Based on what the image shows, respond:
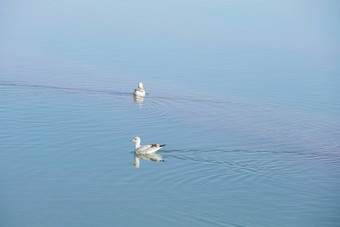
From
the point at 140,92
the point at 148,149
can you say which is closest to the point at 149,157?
the point at 148,149

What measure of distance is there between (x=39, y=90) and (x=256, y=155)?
42.9 feet

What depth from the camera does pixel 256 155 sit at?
987 inches

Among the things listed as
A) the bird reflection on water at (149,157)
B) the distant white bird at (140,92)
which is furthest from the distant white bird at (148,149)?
the distant white bird at (140,92)

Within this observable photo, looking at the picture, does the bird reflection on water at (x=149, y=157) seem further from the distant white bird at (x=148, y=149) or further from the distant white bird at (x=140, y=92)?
the distant white bird at (x=140, y=92)

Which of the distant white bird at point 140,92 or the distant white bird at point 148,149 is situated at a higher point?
the distant white bird at point 140,92

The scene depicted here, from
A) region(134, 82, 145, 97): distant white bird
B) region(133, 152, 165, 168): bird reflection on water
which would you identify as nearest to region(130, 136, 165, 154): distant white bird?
region(133, 152, 165, 168): bird reflection on water

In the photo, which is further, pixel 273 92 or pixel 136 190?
pixel 273 92

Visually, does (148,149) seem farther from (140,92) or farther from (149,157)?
(140,92)

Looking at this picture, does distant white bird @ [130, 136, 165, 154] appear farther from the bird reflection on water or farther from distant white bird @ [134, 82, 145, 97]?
distant white bird @ [134, 82, 145, 97]

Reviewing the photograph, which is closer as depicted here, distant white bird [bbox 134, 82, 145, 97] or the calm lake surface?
the calm lake surface

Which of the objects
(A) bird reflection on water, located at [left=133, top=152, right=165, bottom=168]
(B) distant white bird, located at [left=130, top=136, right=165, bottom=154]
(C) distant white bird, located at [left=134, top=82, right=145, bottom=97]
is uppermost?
(C) distant white bird, located at [left=134, top=82, right=145, bottom=97]

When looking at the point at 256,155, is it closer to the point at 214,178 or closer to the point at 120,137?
the point at 214,178

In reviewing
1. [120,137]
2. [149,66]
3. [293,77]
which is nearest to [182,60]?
[149,66]

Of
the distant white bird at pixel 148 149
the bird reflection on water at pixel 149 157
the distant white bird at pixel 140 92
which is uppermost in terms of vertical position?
the distant white bird at pixel 140 92
